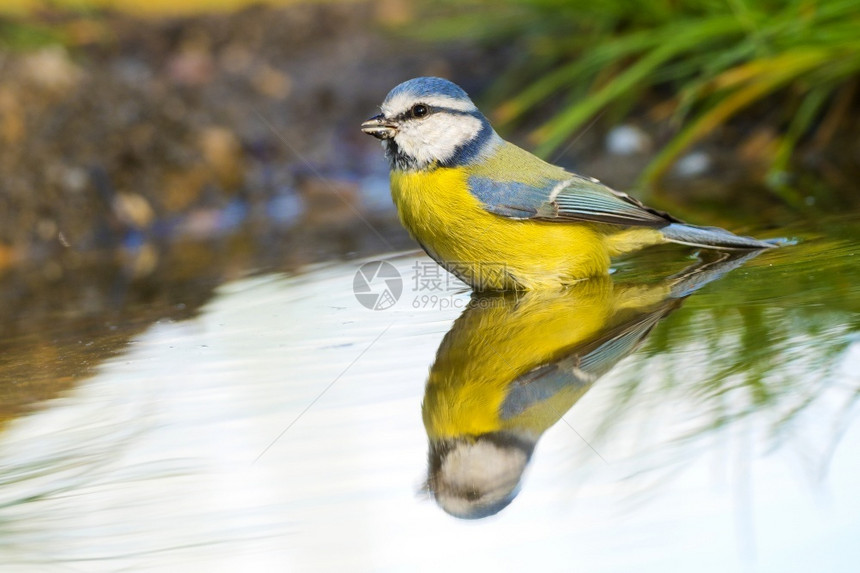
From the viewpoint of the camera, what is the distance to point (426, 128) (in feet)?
11.6

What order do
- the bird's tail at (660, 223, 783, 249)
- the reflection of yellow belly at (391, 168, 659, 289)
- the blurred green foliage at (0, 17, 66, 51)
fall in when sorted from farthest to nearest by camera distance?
1. the blurred green foliage at (0, 17, 66, 51)
2. the bird's tail at (660, 223, 783, 249)
3. the reflection of yellow belly at (391, 168, 659, 289)

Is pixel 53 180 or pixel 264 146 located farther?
pixel 264 146

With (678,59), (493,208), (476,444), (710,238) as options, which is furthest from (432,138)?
(678,59)

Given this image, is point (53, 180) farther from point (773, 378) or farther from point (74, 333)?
point (773, 378)

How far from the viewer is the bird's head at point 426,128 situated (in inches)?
138

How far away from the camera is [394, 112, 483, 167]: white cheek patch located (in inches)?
138

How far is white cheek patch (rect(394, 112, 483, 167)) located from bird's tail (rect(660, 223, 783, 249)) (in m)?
0.83

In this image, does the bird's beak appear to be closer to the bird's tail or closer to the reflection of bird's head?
the bird's tail

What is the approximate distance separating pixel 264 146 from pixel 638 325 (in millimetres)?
4758

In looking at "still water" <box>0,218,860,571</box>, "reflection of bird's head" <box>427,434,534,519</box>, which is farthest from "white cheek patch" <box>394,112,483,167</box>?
"reflection of bird's head" <box>427,434,534,519</box>

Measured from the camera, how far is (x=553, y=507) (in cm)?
156

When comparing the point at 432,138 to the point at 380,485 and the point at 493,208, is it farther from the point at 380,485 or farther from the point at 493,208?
the point at 380,485

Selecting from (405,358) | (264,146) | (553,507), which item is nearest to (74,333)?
(405,358)

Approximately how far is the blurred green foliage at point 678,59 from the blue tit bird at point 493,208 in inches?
64.6
